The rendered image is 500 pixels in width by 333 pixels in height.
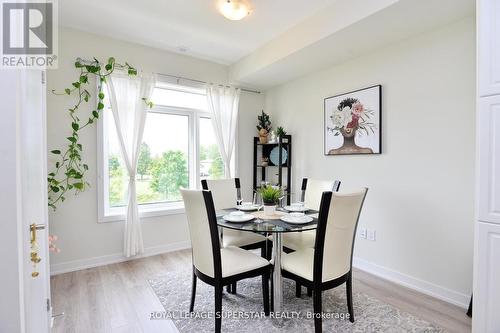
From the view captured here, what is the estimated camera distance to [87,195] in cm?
297

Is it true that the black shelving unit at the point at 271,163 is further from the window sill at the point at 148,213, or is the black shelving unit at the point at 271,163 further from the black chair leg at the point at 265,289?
the black chair leg at the point at 265,289

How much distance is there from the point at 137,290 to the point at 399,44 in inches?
139

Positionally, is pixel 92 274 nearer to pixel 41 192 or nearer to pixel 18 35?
pixel 41 192

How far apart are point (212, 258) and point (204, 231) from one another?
7.5 inches

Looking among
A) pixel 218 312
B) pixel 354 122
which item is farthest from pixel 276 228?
pixel 354 122

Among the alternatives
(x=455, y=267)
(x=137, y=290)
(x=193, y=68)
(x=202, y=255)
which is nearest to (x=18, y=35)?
(x=202, y=255)

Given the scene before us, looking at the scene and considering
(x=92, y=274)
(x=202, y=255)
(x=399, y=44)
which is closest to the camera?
(x=202, y=255)

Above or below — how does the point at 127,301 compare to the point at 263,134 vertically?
below

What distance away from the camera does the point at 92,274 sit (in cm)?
278

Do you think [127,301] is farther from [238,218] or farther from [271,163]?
[271,163]

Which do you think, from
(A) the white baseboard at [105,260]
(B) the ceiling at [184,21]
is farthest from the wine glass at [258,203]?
(B) the ceiling at [184,21]

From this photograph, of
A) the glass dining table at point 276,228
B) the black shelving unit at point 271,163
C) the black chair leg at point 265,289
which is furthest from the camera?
the black shelving unit at point 271,163

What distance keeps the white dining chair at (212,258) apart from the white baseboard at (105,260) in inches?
63.5

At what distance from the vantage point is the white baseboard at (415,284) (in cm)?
219
